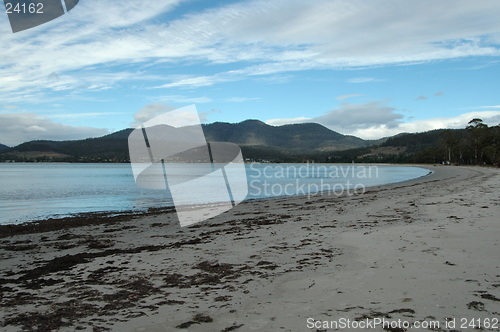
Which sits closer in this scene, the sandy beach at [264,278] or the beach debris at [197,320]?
the beach debris at [197,320]

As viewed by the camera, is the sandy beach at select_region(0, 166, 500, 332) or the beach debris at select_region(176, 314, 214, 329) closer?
the beach debris at select_region(176, 314, 214, 329)

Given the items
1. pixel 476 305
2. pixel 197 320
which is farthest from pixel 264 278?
pixel 476 305

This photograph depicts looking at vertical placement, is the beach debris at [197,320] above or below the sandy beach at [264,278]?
above

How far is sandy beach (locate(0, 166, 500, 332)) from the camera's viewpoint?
4137 millimetres

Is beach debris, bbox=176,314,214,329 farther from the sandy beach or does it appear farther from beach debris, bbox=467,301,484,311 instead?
beach debris, bbox=467,301,484,311

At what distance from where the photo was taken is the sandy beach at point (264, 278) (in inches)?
163

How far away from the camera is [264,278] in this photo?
18.8 ft

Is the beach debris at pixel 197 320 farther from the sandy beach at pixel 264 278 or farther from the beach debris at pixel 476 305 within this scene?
the beach debris at pixel 476 305

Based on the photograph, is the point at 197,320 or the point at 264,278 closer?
the point at 197,320

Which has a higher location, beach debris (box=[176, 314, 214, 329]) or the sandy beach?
beach debris (box=[176, 314, 214, 329])

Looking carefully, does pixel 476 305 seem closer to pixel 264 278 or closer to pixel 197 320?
pixel 264 278

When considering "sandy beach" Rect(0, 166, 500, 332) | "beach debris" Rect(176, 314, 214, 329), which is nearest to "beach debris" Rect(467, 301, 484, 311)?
"sandy beach" Rect(0, 166, 500, 332)

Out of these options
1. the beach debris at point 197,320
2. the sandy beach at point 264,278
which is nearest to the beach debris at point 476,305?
the sandy beach at point 264,278

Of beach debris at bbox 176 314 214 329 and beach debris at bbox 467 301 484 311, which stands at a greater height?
beach debris at bbox 176 314 214 329
